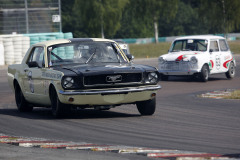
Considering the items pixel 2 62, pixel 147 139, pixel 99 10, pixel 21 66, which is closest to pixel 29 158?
pixel 147 139

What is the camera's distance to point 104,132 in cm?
900

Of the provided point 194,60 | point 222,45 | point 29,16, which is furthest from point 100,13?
point 194,60

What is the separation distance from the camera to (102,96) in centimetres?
1025

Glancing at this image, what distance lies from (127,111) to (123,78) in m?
1.66

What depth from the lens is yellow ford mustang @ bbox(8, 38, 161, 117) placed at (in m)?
10.3

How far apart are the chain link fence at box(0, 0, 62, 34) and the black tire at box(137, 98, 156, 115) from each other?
Result: 25.3 meters

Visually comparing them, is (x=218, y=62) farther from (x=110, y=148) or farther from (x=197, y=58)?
(x=110, y=148)

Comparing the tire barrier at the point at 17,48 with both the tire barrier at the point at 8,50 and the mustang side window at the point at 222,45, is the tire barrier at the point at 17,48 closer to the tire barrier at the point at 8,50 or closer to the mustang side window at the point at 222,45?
the tire barrier at the point at 8,50

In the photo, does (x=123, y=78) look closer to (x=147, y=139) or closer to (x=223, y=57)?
(x=147, y=139)

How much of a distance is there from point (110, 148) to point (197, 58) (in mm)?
13468

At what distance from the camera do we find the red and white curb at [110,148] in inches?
263

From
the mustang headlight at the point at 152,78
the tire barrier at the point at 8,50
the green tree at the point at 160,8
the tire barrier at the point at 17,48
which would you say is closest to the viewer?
the mustang headlight at the point at 152,78

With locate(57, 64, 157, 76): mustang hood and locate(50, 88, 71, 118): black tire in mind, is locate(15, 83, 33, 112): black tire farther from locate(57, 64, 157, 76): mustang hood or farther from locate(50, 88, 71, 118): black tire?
locate(57, 64, 157, 76): mustang hood

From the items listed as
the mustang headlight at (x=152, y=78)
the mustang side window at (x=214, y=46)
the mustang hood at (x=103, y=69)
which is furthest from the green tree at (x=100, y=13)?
the mustang headlight at (x=152, y=78)
